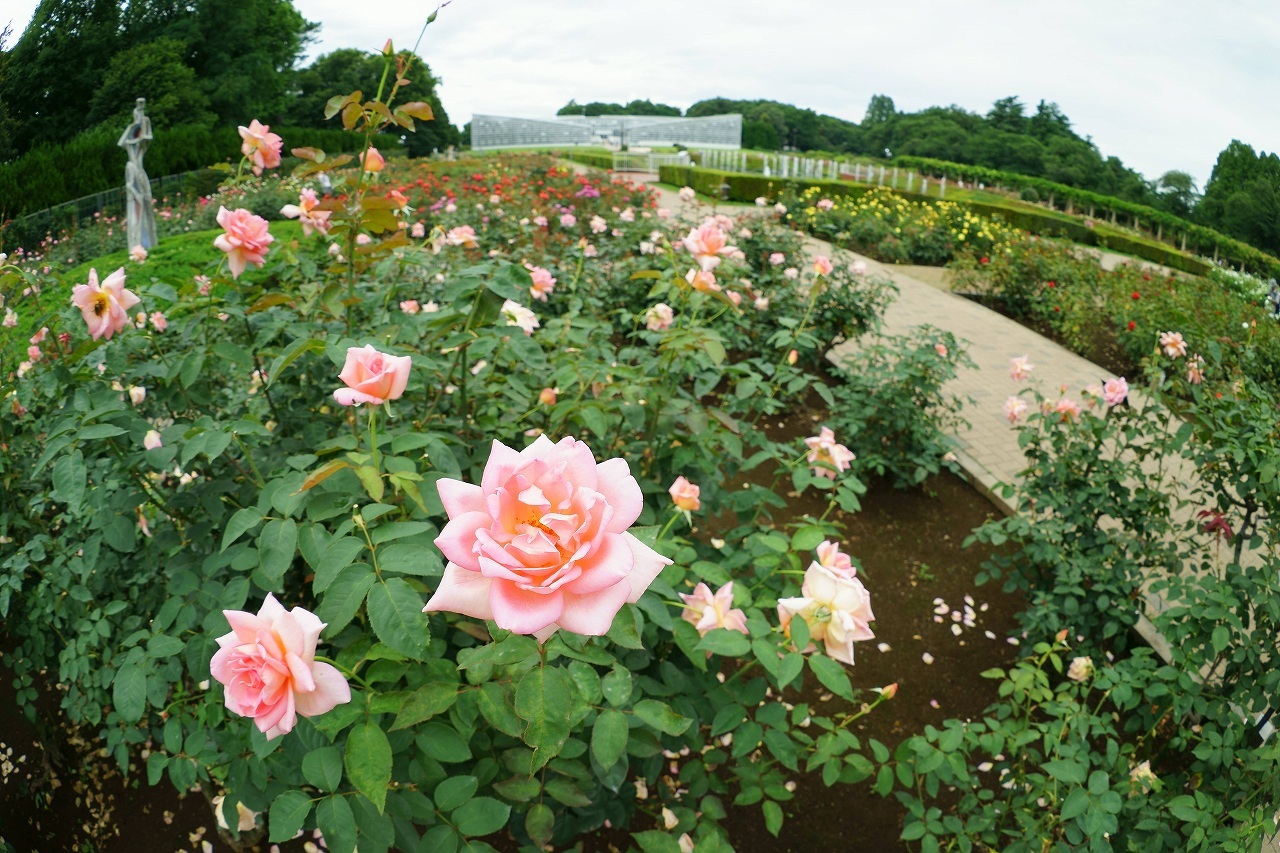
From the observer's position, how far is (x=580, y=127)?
48.3m

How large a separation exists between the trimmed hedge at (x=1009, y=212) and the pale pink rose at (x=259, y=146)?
12.8 ft

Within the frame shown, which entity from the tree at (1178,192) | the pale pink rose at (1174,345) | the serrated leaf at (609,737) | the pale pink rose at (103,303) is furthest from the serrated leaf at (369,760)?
the tree at (1178,192)

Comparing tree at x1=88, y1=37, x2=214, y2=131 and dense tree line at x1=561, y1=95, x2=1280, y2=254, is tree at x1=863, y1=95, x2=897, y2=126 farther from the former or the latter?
tree at x1=88, y1=37, x2=214, y2=131

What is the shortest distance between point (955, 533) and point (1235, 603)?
6.95 feet

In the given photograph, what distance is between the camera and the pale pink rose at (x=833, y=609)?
1211 millimetres

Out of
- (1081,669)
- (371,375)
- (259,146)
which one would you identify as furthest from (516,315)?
(1081,669)

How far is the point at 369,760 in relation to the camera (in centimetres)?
92

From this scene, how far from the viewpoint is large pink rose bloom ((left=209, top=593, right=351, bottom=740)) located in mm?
786

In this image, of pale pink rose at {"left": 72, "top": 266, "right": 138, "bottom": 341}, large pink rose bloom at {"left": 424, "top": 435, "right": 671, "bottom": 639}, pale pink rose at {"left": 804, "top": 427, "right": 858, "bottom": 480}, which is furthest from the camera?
pale pink rose at {"left": 804, "top": 427, "right": 858, "bottom": 480}

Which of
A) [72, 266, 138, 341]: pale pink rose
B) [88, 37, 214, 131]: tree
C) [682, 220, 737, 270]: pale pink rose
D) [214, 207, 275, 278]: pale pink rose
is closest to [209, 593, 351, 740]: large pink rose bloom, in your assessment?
[72, 266, 138, 341]: pale pink rose

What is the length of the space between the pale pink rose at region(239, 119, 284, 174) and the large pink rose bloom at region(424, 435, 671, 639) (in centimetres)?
160

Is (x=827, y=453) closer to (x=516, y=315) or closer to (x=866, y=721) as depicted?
(x=516, y=315)

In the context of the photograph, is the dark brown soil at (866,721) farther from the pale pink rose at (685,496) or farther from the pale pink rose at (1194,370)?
the pale pink rose at (1194,370)

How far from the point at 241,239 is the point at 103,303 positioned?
29 centimetres
